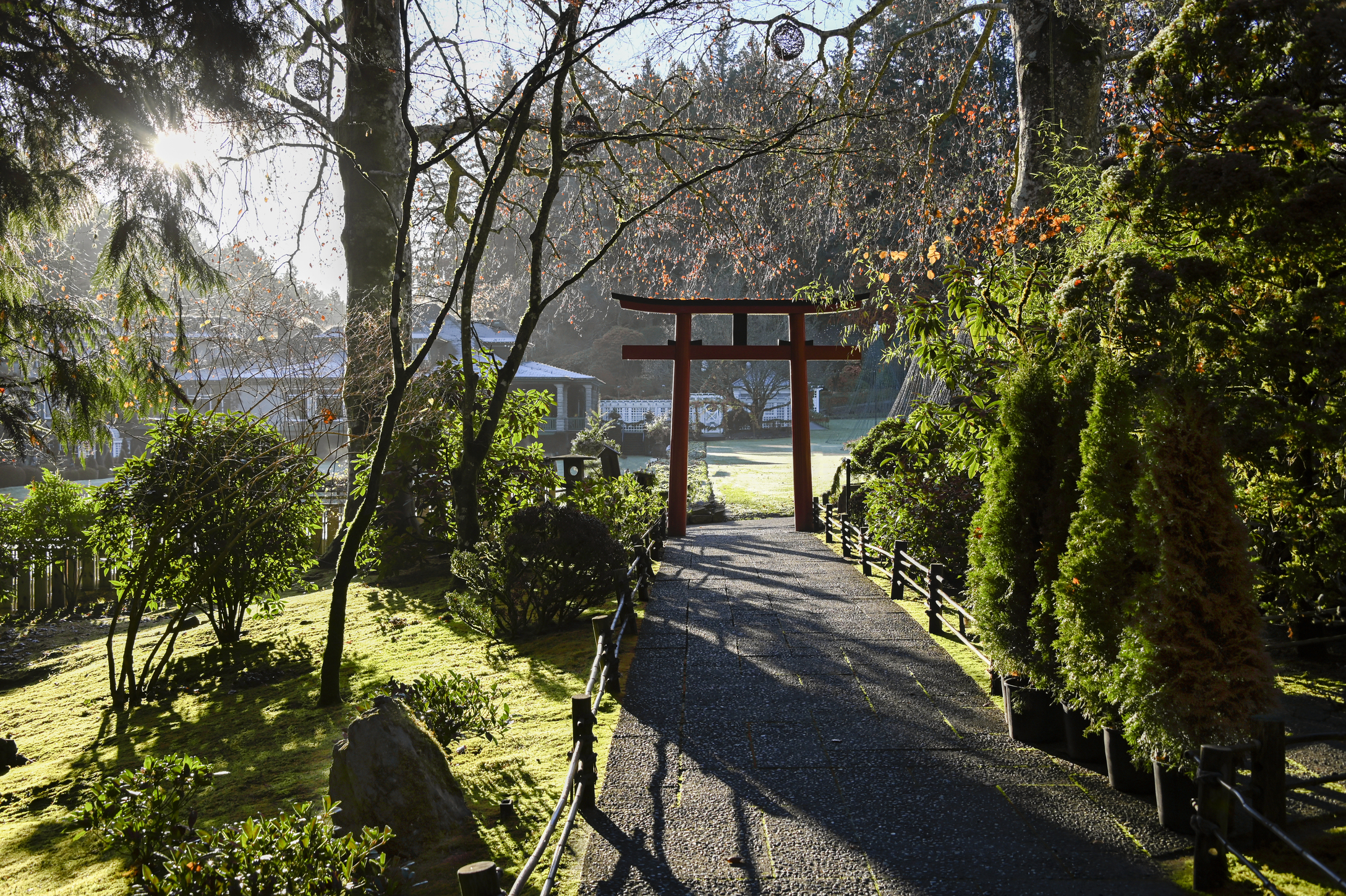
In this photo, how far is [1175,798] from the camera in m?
3.30

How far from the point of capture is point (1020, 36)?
28.2 ft

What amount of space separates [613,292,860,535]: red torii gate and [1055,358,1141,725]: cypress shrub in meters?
9.25

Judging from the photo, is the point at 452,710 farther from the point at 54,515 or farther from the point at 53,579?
the point at 53,579

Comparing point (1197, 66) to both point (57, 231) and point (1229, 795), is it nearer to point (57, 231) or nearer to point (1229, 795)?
point (1229, 795)

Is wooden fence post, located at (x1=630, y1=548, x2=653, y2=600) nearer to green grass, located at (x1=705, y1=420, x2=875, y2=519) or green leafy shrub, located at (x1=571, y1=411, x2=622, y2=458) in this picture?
green grass, located at (x1=705, y1=420, x2=875, y2=519)

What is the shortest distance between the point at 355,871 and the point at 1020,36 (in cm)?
946

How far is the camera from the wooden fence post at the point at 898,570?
7.70 m

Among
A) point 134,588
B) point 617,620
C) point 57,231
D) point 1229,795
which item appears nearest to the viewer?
point 1229,795

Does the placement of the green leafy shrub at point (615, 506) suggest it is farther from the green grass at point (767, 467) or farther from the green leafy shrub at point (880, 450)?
the green grass at point (767, 467)

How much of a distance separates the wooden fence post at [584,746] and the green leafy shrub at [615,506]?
4652mm

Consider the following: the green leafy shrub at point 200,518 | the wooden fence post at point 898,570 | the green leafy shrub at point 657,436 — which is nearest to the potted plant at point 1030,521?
the wooden fence post at point 898,570

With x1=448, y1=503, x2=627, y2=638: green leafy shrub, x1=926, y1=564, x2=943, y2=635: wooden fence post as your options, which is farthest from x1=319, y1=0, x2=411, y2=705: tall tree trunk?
x1=926, y1=564, x2=943, y2=635: wooden fence post

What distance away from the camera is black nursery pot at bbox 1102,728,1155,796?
11.9ft

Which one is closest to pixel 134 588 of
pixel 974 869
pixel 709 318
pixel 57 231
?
pixel 57 231
